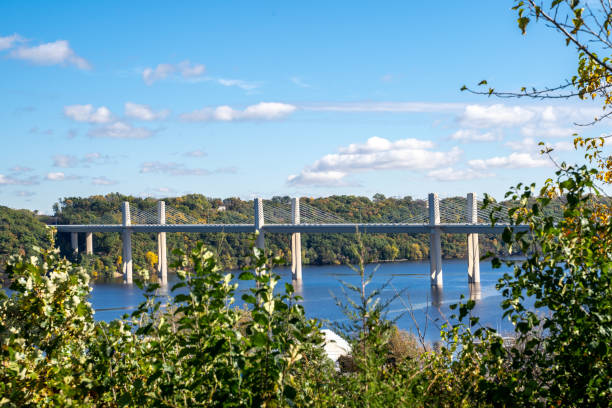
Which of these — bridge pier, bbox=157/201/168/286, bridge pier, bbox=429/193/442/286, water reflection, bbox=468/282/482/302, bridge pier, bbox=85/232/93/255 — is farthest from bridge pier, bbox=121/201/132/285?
water reflection, bbox=468/282/482/302

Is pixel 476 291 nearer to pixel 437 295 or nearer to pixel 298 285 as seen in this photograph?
pixel 437 295

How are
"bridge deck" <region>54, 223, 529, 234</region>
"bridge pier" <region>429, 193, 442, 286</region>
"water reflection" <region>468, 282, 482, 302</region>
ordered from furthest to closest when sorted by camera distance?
"bridge pier" <region>429, 193, 442, 286</region>
"bridge deck" <region>54, 223, 529, 234</region>
"water reflection" <region>468, 282, 482, 302</region>

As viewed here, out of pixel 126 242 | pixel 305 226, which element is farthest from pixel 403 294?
pixel 126 242

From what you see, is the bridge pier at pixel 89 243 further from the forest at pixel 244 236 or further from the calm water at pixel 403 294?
the calm water at pixel 403 294

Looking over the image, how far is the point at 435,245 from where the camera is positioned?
32.8m

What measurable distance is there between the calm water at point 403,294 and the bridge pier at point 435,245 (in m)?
0.60

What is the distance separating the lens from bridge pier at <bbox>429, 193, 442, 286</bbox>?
3194 centimetres

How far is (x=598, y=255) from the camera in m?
2.15

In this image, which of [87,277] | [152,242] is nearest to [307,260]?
[152,242]

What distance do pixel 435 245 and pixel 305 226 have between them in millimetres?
7411

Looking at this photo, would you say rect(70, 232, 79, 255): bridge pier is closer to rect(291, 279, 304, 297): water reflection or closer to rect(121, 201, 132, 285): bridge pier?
rect(121, 201, 132, 285): bridge pier

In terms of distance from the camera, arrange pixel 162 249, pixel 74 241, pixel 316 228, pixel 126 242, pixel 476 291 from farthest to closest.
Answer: pixel 74 241 → pixel 126 242 → pixel 162 249 → pixel 316 228 → pixel 476 291

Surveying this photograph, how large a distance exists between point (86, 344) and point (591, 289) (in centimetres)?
182

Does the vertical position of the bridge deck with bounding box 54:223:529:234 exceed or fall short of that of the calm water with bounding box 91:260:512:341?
it exceeds it
